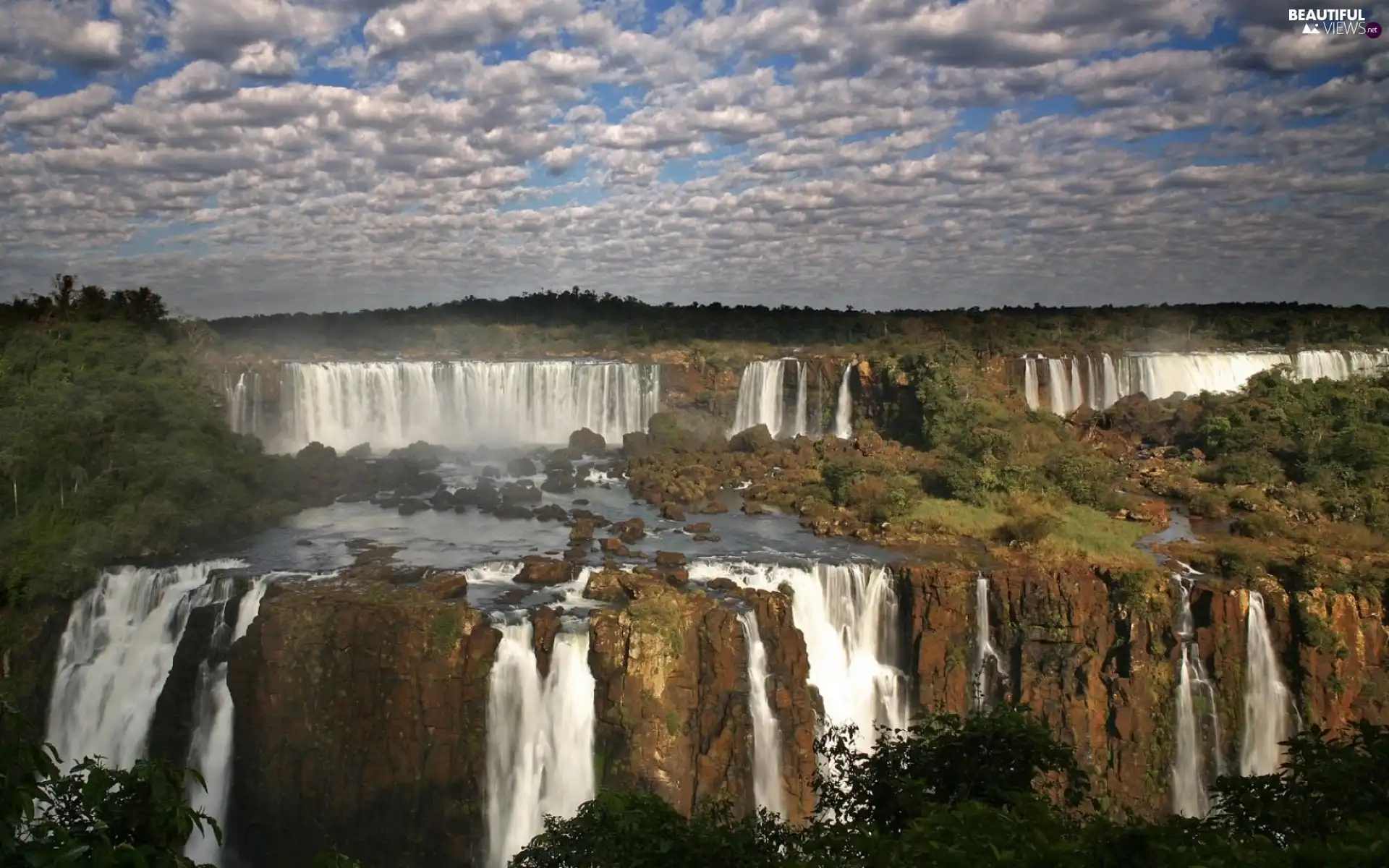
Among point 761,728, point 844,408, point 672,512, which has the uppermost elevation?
point 844,408

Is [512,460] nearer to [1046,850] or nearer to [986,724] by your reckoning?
[986,724]

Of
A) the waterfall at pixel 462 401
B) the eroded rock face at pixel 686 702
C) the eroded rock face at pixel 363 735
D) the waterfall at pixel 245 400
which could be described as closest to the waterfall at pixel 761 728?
the eroded rock face at pixel 686 702

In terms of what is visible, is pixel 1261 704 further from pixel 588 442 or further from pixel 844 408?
pixel 588 442

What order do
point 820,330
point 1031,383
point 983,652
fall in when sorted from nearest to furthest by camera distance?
point 983,652, point 1031,383, point 820,330

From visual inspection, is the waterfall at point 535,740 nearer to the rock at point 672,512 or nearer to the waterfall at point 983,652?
the waterfall at point 983,652

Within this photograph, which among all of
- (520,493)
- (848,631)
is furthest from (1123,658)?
(520,493)

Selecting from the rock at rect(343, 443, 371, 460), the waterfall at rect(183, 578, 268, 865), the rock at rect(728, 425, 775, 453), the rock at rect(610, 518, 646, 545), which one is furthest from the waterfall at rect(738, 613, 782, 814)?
the rock at rect(343, 443, 371, 460)
